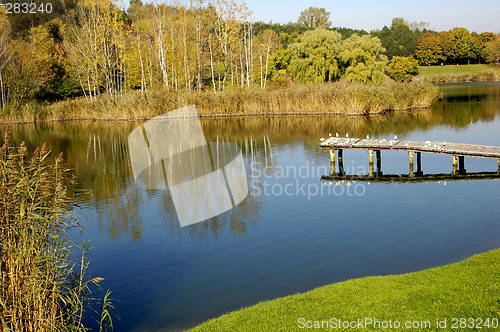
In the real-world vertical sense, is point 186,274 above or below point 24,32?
below

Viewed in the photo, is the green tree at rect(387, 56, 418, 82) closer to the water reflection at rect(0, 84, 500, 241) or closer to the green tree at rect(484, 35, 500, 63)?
the green tree at rect(484, 35, 500, 63)

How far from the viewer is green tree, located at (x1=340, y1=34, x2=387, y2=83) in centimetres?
4688

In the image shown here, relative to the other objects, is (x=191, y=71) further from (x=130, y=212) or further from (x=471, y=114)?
(x=130, y=212)

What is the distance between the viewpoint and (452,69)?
84.8 m

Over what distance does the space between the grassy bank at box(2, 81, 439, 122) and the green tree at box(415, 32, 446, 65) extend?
5148cm

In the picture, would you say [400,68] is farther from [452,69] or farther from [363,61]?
[363,61]

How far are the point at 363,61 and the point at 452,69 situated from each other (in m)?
44.0

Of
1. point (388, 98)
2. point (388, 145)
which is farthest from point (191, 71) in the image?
point (388, 145)

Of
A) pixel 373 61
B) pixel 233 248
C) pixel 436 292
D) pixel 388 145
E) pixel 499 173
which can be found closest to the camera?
pixel 436 292

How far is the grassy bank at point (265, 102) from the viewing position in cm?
3712

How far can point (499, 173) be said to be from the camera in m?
17.7

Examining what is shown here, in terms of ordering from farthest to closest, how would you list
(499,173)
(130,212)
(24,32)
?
(24,32)
(499,173)
(130,212)

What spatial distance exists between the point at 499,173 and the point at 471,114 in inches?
771

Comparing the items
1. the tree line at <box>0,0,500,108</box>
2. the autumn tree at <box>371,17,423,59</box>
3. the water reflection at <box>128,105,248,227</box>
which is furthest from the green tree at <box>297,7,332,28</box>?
the water reflection at <box>128,105,248,227</box>
